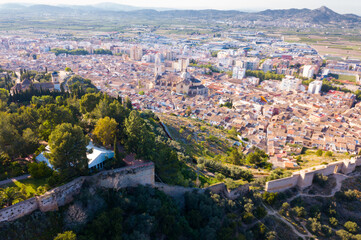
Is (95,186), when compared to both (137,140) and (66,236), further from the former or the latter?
(137,140)

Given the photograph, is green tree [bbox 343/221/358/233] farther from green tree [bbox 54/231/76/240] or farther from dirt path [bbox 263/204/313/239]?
green tree [bbox 54/231/76/240]

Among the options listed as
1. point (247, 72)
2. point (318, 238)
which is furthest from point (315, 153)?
point (247, 72)

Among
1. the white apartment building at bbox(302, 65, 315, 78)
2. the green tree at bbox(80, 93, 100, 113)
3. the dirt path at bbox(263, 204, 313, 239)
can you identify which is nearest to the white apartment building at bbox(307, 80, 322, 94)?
the white apartment building at bbox(302, 65, 315, 78)

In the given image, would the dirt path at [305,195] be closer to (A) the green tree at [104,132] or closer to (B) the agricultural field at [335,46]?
(A) the green tree at [104,132]

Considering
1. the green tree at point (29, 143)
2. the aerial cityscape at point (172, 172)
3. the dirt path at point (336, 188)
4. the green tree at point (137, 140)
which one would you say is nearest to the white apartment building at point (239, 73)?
the aerial cityscape at point (172, 172)

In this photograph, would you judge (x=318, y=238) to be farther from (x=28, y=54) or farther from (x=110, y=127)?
(x=28, y=54)

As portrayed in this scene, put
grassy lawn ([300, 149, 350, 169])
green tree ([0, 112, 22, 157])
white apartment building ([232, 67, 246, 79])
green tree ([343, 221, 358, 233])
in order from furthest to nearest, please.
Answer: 1. white apartment building ([232, 67, 246, 79])
2. grassy lawn ([300, 149, 350, 169])
3. green tree ([343, 221, 358, 233])
4. green tree ([0, 112, 22, 157])
